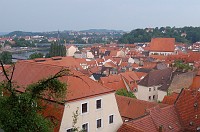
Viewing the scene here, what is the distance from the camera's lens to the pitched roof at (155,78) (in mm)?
52938

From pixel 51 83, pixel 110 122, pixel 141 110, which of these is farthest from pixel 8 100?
pixel 141 110

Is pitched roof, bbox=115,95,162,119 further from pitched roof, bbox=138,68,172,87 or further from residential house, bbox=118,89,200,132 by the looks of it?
pitched roof, bbox=138,68,172,87

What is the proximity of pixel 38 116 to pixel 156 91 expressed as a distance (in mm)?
43561

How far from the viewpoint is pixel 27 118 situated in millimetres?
11523

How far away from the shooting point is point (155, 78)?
179ft

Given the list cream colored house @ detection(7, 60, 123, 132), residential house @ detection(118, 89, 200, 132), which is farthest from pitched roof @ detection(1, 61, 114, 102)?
residential house @ detection(118, 89, 200, 132)

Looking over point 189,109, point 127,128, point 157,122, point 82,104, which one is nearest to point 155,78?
point 189,109

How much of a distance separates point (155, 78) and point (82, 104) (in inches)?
1327

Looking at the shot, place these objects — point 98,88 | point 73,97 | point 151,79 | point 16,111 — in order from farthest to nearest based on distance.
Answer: point 151,79
point 98,88
point 73,97
point 16,111

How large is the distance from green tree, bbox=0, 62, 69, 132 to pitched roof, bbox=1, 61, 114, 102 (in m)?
8.45

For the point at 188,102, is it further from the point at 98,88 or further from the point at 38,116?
the point at 38,116

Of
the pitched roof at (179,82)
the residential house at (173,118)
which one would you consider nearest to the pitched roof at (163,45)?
the pitched roof at (179,82)

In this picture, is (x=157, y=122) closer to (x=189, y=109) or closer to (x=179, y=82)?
(x=189, y=109)

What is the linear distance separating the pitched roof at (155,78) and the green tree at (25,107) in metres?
41.3
